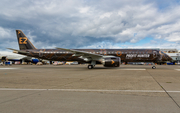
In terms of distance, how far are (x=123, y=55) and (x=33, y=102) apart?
19.6 metres

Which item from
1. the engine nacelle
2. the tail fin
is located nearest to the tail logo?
the tail fin

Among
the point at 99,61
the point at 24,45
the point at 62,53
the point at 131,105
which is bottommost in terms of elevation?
the point at 131,105

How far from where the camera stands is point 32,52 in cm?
2478

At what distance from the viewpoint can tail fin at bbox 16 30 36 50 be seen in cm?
2667

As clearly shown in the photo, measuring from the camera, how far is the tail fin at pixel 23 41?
26.7m

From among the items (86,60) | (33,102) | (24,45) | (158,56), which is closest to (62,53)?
(86,60)

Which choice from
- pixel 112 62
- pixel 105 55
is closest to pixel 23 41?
pixel 105 55

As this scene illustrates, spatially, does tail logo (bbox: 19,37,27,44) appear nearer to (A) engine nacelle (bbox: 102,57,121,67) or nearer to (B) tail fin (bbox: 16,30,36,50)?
(B) tail fin (bbox: 16,30,36,50)

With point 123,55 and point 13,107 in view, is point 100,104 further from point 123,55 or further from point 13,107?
point 123,55

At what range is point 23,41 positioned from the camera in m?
26.7

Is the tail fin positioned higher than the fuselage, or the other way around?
the tail fin

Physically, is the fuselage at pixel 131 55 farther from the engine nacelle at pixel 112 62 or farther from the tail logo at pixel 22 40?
the tail logo at pixel 22 40

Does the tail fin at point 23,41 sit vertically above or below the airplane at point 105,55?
above

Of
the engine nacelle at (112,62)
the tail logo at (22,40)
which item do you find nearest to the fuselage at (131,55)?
the engine nacelle at (112,62)
